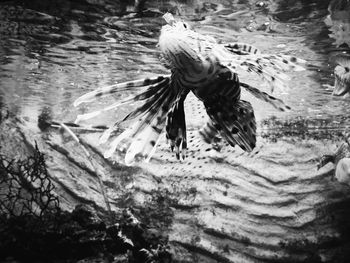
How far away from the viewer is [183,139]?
10.2 ft

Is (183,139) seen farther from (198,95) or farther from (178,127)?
(198,95)

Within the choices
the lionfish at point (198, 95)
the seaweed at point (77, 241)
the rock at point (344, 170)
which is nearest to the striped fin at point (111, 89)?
the lionfish at point (198, 95)

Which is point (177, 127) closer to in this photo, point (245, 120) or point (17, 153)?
point (245, 120)

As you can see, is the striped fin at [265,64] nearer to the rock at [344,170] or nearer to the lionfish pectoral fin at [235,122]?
the lionfish pectoral fin at [235,122]

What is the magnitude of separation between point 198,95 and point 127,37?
4690mm

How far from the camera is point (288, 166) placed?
9227 mm

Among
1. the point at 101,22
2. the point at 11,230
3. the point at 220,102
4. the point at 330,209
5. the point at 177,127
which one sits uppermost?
the point at 101,22

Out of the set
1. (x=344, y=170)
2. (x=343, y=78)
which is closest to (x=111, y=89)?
(x=343, y=78)

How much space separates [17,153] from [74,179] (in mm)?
2697

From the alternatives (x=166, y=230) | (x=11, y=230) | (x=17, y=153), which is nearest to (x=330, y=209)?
(x=166, y=230)

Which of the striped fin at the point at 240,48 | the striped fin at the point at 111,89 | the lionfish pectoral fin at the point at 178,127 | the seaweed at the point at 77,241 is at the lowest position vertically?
the seaweed at the point at 77,241

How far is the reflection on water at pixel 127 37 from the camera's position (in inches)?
236

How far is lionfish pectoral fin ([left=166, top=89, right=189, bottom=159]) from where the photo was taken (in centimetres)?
306

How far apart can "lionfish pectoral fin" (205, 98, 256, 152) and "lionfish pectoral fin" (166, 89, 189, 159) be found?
0.28 metres
